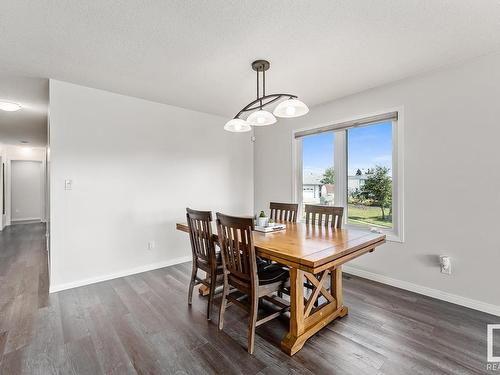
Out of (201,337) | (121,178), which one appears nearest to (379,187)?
(201,337)

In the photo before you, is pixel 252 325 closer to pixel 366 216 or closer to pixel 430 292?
pixel 430 292

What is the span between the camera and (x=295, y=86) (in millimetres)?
3043

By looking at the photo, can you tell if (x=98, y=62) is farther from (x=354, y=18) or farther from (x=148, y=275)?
(x=148, y=275)

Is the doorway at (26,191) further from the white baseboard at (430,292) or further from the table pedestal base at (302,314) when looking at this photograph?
the white baseboard at (430,292)

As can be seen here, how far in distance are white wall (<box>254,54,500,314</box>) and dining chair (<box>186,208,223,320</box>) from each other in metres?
2.10

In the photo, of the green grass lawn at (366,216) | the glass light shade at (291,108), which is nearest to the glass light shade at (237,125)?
the glass light shade at (291,108)

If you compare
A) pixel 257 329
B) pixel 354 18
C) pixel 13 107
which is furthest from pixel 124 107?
pixel 257 329

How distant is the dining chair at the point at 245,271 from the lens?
5.85ft

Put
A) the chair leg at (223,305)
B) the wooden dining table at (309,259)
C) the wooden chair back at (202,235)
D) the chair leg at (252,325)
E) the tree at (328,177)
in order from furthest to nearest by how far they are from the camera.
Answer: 1. the tree at (328,177)
2. the wooden chair back at (202,235)
3. the chair leg at (223,305)
4. the chair leg at (252,325)
5. the wooden dining table at (309,259)

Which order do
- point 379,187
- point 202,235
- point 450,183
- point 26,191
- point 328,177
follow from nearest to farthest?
1. point 202,235
2. point 450,183
3. point 379,187
4. point 328,177
5. point 26,191

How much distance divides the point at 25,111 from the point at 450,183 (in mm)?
6090

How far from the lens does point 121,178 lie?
3.33 meters

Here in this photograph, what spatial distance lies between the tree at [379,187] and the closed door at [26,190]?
9718mm

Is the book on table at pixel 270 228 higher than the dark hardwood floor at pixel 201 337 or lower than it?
higher
